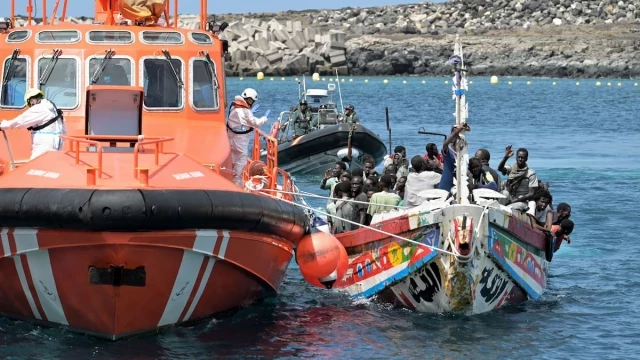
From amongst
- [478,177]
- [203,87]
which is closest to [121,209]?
[203,87]

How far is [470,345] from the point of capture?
1194 centimetres

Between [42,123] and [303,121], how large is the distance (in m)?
16.1

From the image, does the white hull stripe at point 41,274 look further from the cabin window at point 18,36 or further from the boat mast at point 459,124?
the boat mast at point 459,124

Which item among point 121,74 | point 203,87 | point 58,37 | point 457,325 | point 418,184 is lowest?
point 457,325

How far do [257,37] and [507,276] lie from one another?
8389 centimetres

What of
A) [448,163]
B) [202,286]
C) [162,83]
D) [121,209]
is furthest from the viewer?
[448,163]

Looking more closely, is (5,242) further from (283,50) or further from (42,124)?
(283,50)

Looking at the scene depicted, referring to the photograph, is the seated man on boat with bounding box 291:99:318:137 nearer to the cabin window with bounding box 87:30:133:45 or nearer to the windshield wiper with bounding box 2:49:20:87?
the cabin window with bounding box 87:30:133:45

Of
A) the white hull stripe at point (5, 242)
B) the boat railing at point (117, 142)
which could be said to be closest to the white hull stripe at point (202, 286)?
the boat railing at point (117, 142)

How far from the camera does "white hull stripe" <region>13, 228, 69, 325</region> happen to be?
10492mm

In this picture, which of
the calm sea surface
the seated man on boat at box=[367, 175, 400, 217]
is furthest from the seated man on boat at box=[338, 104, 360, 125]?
the seated man on boat at box=[367, 175, 400, 217]

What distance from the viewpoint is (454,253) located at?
12305mm

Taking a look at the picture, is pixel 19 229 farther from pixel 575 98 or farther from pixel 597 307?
pixel 575 98

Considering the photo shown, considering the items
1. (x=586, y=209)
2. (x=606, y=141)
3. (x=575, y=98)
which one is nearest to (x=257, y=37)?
Result: (x=575, y=98)
